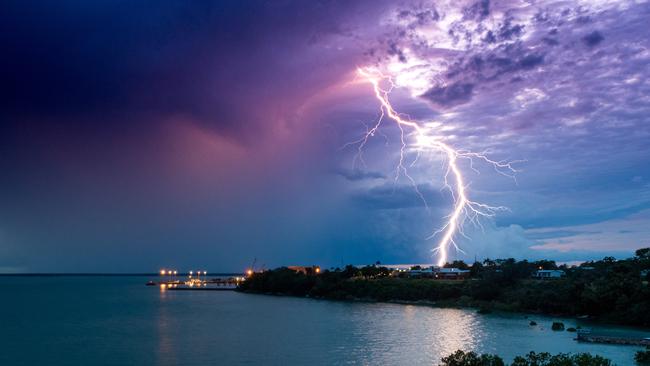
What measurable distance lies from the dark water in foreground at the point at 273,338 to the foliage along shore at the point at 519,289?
16.7ft

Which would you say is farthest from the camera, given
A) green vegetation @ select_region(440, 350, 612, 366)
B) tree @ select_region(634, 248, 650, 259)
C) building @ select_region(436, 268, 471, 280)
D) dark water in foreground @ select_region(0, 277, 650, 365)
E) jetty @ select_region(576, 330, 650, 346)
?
building @ select_region(436, 268, 471, 280)

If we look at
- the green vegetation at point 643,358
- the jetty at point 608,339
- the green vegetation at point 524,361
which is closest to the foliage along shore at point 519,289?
the jetty at point 608,339

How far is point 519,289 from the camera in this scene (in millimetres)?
73875

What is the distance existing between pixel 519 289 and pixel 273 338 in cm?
4247

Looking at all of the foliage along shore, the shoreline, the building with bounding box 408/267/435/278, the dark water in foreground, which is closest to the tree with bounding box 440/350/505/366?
the dark water in foreground

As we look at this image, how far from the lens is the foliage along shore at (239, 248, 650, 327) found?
55.8 metres

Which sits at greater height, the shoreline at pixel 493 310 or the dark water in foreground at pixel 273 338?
the dark water in foreground at pixel 273 338

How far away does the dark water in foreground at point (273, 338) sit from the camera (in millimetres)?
36219

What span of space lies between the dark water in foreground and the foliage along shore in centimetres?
509

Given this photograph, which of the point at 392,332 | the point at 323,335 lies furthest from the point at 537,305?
the point at 323,335

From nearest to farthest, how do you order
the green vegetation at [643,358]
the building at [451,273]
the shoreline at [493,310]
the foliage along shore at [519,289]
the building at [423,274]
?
the green vegetation at [643,358] → the shoreline at [493,310] → the foliage along shore at [519,289] → the building at [451,273] → the building at [423,274]

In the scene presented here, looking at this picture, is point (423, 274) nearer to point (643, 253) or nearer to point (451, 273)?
point (451, 273)

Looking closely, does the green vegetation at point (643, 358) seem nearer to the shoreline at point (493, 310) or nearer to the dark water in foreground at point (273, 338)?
the dark water in foreground at point (273, 338)

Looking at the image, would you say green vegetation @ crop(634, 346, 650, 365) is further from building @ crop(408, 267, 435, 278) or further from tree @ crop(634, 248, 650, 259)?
building @ crop(408, 267, 435, 278)
